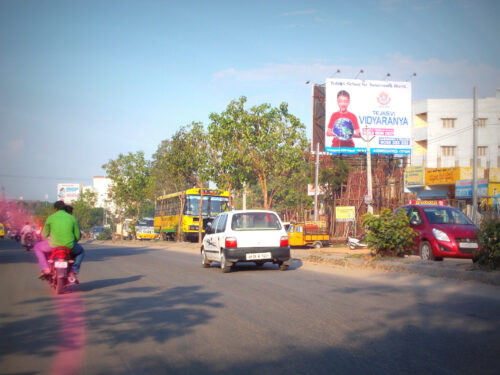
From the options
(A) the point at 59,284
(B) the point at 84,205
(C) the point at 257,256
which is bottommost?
(A) the point at 59,284

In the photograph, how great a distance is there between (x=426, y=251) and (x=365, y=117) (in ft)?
92.3

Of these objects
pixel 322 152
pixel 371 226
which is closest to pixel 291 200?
pixel 322 152

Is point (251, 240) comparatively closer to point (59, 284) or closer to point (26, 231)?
point (59, 284)

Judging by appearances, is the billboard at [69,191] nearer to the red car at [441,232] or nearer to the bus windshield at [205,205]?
the bus windshield at [205,205]

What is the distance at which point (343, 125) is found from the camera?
40.2 m

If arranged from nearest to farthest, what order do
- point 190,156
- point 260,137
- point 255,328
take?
point 255,328, point 260,137, point 190,156

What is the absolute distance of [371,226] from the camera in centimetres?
1354

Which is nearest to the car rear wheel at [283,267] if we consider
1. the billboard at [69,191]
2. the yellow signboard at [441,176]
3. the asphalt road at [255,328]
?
the asphalt road at [255,328]

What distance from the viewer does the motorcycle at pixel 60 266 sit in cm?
918

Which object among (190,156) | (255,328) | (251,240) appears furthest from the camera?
(190,156)

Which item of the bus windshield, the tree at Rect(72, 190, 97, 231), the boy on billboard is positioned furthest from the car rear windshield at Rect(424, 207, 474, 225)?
the tree at Rect(72, 190, 97, 231)

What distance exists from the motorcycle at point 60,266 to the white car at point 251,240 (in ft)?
14.8

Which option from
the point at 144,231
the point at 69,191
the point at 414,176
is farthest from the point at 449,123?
the point at 69,191

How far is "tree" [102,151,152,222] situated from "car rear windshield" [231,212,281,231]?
31.8 metres
